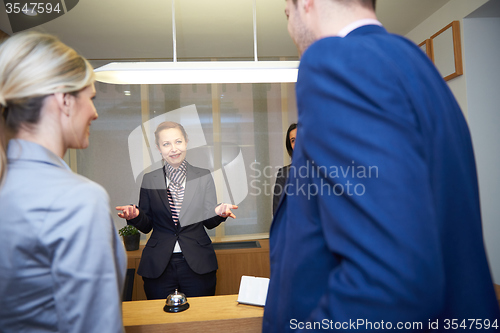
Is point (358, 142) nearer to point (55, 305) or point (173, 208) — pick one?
point (55, 305)

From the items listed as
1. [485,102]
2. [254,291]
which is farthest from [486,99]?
[254,291]

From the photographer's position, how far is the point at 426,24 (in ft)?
10.8

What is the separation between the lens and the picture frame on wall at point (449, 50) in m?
2.79

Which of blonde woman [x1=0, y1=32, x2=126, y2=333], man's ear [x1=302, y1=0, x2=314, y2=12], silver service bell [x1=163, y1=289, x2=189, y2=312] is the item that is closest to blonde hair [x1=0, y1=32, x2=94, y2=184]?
blonde woman [x1=0, y1=32, x2=126, y2=333]

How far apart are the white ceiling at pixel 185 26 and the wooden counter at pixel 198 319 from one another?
228 cm

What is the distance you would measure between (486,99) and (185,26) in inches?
101

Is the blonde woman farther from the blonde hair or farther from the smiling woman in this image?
the smiling woman

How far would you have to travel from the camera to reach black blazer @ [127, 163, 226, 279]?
252cm

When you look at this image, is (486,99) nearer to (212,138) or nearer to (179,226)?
(179,226)

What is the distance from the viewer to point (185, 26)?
11.0 ft

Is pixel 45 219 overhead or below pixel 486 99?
below

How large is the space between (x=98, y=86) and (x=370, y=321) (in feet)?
14.4

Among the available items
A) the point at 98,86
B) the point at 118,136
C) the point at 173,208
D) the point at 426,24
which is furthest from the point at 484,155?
the point at 98,86

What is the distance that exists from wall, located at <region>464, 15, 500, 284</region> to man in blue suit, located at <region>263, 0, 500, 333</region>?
258cm
